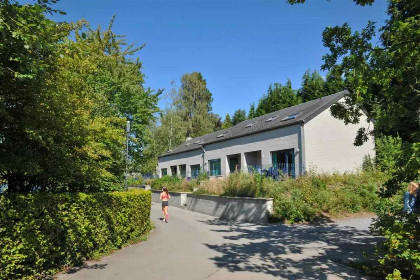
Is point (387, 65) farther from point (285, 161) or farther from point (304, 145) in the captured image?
point (285, 161)

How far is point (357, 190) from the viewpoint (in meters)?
14.2

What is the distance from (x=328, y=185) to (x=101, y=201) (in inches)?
417

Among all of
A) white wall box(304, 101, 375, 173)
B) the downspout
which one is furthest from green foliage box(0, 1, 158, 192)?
white wall box(304, 101, 375, 173)

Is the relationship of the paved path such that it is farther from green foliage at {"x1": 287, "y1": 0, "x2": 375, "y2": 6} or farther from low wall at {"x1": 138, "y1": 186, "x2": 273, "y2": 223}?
green foliage at {"x1": 287, "y1": 0, "x2": 375, "y2": 6}

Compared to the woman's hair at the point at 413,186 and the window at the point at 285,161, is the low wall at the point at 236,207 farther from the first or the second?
the woman's hair at the point at 413,186

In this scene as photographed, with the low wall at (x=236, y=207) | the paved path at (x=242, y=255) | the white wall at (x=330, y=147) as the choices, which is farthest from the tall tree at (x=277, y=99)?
the paved path at (x=242, y=255)

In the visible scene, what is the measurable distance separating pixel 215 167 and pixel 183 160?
6654mm

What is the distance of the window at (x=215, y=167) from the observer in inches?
1084

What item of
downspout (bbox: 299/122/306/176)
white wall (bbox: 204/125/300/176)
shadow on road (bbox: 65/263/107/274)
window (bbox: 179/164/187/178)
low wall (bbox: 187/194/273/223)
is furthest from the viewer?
window (bbox: 179/164/187/178)

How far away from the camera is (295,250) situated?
808 cm

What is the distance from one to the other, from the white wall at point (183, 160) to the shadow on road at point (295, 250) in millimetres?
19090

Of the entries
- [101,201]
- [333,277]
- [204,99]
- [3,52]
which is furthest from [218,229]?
[204,99]

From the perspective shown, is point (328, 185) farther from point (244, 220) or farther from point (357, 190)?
point (244, 220)

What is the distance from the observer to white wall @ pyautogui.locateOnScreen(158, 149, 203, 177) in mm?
30808
